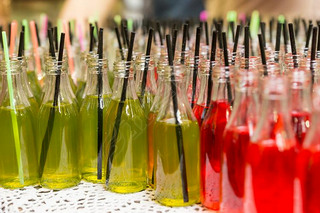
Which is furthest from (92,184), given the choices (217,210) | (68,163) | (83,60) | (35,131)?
(83,60)

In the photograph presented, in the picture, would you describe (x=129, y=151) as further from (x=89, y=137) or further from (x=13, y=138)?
(x=13, y=138)

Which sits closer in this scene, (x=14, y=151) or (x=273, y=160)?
(x=273, y=160)

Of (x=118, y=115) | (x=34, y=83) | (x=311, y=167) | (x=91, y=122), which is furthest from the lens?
(x=34, y=83)

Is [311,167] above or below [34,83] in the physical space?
below

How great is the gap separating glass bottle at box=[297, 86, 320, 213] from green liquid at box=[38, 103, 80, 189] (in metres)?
0.66

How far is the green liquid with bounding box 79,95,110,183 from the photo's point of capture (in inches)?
Result: 56.0

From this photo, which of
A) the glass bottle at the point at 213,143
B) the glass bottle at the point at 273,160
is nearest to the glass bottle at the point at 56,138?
the glass bottle at the point at 213,143

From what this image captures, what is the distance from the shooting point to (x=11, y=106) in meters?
1.37

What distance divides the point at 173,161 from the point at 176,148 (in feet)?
0.12

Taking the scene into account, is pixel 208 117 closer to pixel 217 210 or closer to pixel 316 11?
pixel 217 210

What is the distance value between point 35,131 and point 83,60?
15.8 inches

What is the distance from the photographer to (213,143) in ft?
4.04

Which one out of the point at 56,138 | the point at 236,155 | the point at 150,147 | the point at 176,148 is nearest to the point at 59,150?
the point at 56,138

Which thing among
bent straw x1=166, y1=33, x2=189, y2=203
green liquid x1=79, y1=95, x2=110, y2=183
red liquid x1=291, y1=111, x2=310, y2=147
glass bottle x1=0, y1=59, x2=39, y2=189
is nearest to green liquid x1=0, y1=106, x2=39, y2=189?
glass bottle x1=0, y1=59, x2=39, y2=189
